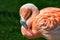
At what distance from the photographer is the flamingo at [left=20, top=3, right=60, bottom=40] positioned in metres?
3.44

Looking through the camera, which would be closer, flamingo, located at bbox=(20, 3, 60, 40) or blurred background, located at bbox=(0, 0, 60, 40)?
flamingo, located at bbox=(20, 3, 60, 40)

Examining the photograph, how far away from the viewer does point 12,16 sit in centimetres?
582

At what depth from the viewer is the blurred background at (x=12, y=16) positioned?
5009 mm

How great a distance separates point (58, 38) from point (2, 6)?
10.9 feet

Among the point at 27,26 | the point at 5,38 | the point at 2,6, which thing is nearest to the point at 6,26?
the point at 5,38

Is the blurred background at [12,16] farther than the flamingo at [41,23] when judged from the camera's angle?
Yes

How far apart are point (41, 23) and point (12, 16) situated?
2.39m

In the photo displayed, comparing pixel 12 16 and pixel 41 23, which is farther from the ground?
pixel 41 23

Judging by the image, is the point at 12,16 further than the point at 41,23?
Yes

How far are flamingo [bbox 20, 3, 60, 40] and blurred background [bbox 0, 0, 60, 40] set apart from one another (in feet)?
4.04

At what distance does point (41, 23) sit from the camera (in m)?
3.46

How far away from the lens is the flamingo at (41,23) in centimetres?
344

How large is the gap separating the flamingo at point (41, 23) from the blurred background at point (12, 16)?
1.23 metres

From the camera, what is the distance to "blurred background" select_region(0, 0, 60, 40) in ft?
16.4
